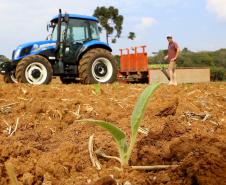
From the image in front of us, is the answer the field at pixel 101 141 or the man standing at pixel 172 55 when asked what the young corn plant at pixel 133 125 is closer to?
the field at pixel 101 141

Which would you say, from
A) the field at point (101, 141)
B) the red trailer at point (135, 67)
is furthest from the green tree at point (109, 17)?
the field at point (101, 141)

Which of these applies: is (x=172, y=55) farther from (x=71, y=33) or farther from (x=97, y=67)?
(x=71, y=33)

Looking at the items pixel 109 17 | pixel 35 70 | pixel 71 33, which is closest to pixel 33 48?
pixel 35 70

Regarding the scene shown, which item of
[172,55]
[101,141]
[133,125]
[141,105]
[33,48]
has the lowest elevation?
[101,141]

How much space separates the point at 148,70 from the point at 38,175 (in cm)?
1713

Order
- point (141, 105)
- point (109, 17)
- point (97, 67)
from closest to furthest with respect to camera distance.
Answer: point (141, 105) < point (97, 67) < point (109, 17)

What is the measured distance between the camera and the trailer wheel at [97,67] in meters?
11.5

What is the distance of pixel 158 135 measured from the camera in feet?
10.3

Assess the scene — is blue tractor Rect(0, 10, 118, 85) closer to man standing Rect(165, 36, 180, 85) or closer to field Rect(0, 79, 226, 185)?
man standing Rect(165, 36, 180, 85)

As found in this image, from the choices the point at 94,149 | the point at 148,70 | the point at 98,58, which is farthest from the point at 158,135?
the point at 148,70

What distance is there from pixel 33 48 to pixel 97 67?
1873 millimetres

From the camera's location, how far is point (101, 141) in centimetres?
312

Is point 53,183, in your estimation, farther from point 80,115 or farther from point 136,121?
point 80,115

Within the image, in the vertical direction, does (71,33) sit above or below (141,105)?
above
